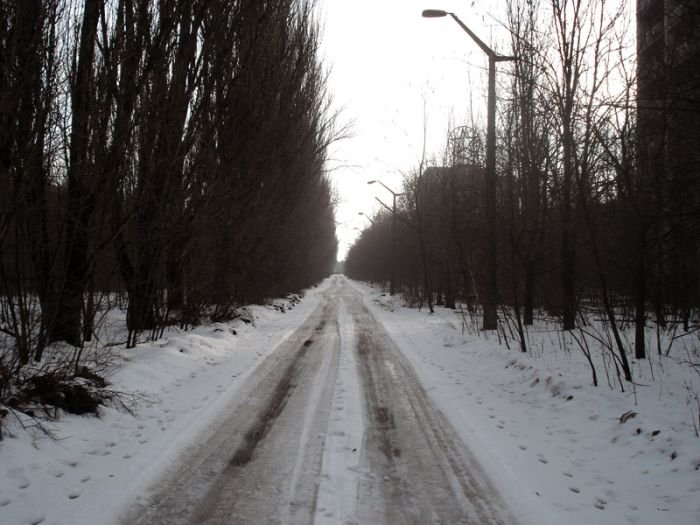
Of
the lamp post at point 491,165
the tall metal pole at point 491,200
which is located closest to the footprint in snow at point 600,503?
the tall metal pole at point 491,200

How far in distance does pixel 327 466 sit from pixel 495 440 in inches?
72.3

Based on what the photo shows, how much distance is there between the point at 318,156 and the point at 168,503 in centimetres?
1953

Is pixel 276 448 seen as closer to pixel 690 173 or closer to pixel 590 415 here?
pixel 590 415

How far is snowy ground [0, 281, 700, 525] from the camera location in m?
3.51

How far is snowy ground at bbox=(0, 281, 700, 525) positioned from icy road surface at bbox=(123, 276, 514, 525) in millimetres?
84

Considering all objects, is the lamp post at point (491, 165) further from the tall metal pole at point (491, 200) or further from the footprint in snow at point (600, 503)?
the footprint in snow at point (600, 503)

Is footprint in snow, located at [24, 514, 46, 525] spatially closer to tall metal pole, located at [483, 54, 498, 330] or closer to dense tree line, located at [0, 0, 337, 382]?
dense tree line, located at [0, 0, 337, 382]

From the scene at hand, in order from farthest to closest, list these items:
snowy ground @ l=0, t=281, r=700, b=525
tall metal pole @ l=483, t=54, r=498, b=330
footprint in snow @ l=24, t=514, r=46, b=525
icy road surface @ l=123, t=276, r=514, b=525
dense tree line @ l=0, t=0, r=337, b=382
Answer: tall metal pole @ l=483, t=54, r=498, b=330, dense tree line @ l=0, t=0, r=337, b=382, snowy ground @ l=0, t=281, r=700, b=525, icy road surface @ l=123, t=276, r=514, b=525, footprint in snow @ l=24, t=514, r=46, b=525

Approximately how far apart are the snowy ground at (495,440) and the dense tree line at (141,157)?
3.89 feet

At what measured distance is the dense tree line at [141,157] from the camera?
17.5 ft

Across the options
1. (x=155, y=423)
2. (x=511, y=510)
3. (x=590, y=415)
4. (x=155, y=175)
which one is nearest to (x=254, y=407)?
(x=155, y=423)

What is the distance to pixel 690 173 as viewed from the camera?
6.16m

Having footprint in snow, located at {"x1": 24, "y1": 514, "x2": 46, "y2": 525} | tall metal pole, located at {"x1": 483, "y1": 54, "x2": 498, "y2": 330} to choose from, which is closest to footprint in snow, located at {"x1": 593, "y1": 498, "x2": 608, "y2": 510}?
footprint in snow, located at {"x1": 24, "y1": 514, "x2": 46, "y2": 525}

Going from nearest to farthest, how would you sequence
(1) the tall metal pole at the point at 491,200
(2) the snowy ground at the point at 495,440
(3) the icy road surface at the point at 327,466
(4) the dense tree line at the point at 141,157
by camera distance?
(3) the icy road surface at the point at 327,466 < (2) the snowy ground at the point at 495,440 < (4) the dense tree line at the point at 141,157 < (1) the tall metal pole at the point at 491,200
